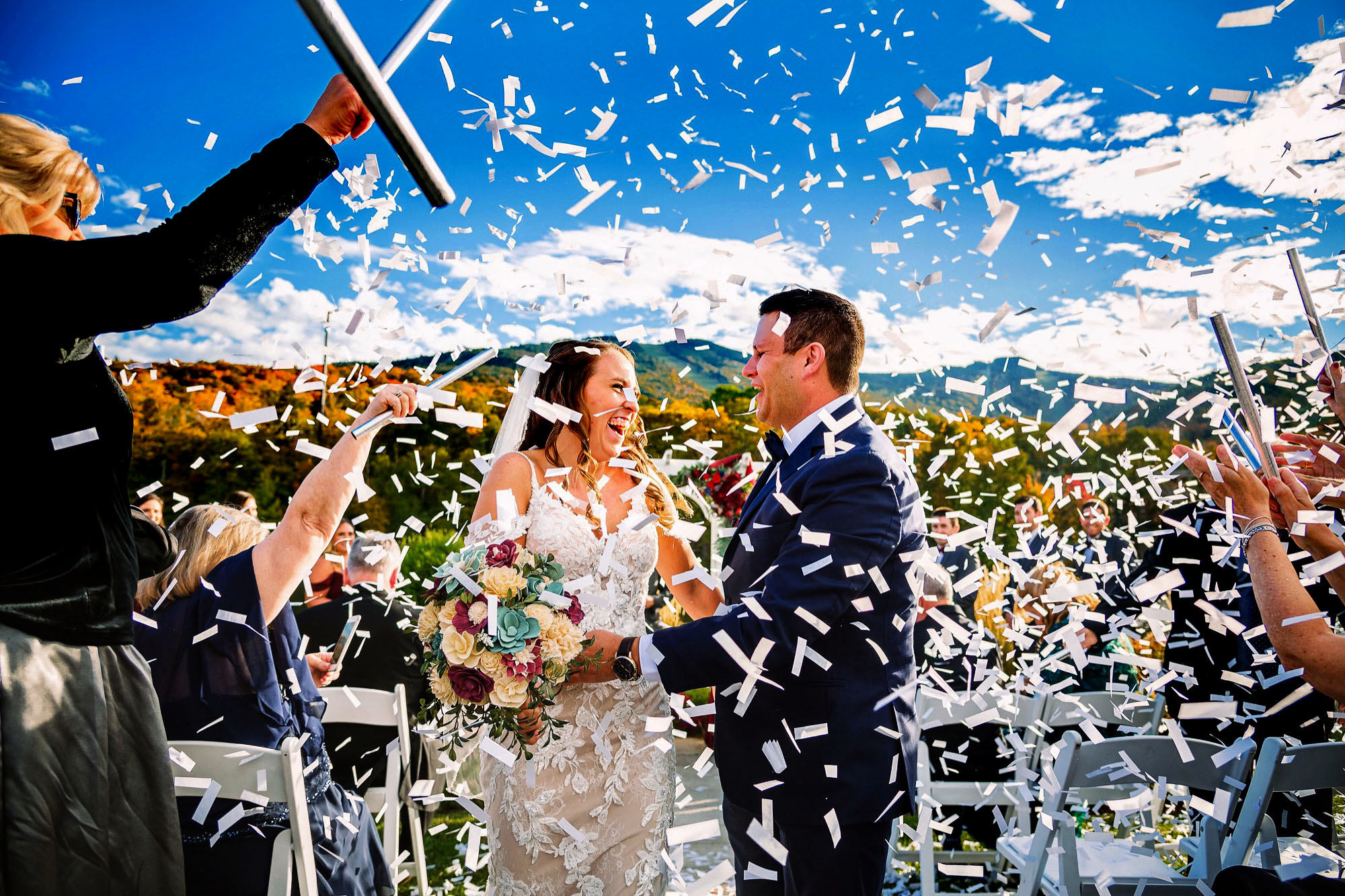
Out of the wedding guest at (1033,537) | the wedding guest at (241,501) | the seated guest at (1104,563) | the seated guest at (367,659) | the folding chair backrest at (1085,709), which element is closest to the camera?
the folding chair backrest at (1085,709)

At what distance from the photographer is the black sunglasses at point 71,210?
1373 mm

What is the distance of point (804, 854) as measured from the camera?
2373 millimetres

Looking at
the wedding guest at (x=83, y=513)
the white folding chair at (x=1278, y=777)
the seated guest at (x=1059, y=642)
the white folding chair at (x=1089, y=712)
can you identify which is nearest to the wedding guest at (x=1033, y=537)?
the seated guest at (x=1059, y=642)

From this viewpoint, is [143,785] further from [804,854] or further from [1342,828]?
[1342,828]

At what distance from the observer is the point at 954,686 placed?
5.11 m

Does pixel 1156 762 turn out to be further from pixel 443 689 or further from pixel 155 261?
pixel 155 261

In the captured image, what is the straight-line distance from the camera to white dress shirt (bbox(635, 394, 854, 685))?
98.2 inches

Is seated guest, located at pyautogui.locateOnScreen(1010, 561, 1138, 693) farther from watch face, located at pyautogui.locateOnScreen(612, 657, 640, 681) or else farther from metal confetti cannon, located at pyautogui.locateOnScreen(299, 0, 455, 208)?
metal confetti cannon, located at pyautogui.locateOnScreen(299, 0, 455, 208)

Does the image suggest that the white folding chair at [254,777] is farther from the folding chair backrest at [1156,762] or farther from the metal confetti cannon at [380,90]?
the folding chair backrest at [1156,762]

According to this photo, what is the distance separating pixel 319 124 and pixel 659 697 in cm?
219

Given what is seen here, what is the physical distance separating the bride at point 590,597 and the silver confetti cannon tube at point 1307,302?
7.27 ft

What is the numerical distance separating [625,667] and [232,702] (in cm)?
154

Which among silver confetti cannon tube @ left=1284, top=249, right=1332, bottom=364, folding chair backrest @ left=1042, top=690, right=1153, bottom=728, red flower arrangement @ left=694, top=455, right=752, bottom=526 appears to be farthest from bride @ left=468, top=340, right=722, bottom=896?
red flower arrangement @ left=694, top=455, right=752, bottom=526

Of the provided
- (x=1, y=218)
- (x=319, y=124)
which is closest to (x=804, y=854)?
(x=319, y=124)
